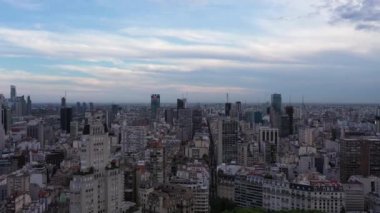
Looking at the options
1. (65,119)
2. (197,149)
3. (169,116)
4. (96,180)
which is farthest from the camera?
(169,116)

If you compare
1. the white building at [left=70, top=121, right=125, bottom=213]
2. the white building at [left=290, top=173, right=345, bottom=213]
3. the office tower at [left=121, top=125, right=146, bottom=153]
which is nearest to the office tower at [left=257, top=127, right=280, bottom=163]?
the office tower at [left=121, top=125, right=146, bottom=153]

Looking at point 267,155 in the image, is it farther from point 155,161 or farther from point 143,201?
point 143,201

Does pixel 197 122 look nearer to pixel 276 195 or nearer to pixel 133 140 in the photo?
pixel 133 140

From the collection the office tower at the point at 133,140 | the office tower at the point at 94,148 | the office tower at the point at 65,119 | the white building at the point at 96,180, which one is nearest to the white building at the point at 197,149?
the office tower at the point at 133,140

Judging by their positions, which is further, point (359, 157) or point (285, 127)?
point (285, 127)

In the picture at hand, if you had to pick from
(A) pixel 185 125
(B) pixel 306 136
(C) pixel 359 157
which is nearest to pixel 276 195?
(C) pixel 359 157

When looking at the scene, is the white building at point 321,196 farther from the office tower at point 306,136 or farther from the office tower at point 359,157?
the office tower at point 306,136

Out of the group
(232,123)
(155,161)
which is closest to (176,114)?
(232,123)
